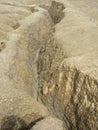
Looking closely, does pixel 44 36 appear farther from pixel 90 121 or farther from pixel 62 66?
pixel 90 121

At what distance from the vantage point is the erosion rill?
13.7m

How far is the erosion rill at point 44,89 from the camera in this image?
1369 cm

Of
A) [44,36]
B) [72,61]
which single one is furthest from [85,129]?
[44,36]

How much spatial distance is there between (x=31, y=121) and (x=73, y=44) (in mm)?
7387

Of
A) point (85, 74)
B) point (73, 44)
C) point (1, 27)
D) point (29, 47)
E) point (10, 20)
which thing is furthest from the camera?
point (10, 20)

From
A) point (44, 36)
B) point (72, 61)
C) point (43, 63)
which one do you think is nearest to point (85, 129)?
point (72, 61)

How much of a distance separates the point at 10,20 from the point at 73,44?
1197cm

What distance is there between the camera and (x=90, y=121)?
A: 12953mm

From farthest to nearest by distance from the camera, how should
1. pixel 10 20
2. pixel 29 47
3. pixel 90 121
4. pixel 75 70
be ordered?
pixel 10 20
pixel 29 47
pixel 75 70
pixel 90 121

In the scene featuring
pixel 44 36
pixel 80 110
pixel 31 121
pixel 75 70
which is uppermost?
pixel 75 70

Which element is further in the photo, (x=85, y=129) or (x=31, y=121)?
(x=31, y=121)

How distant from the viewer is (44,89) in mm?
17891

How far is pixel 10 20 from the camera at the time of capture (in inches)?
1171

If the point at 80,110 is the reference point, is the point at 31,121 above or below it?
below
